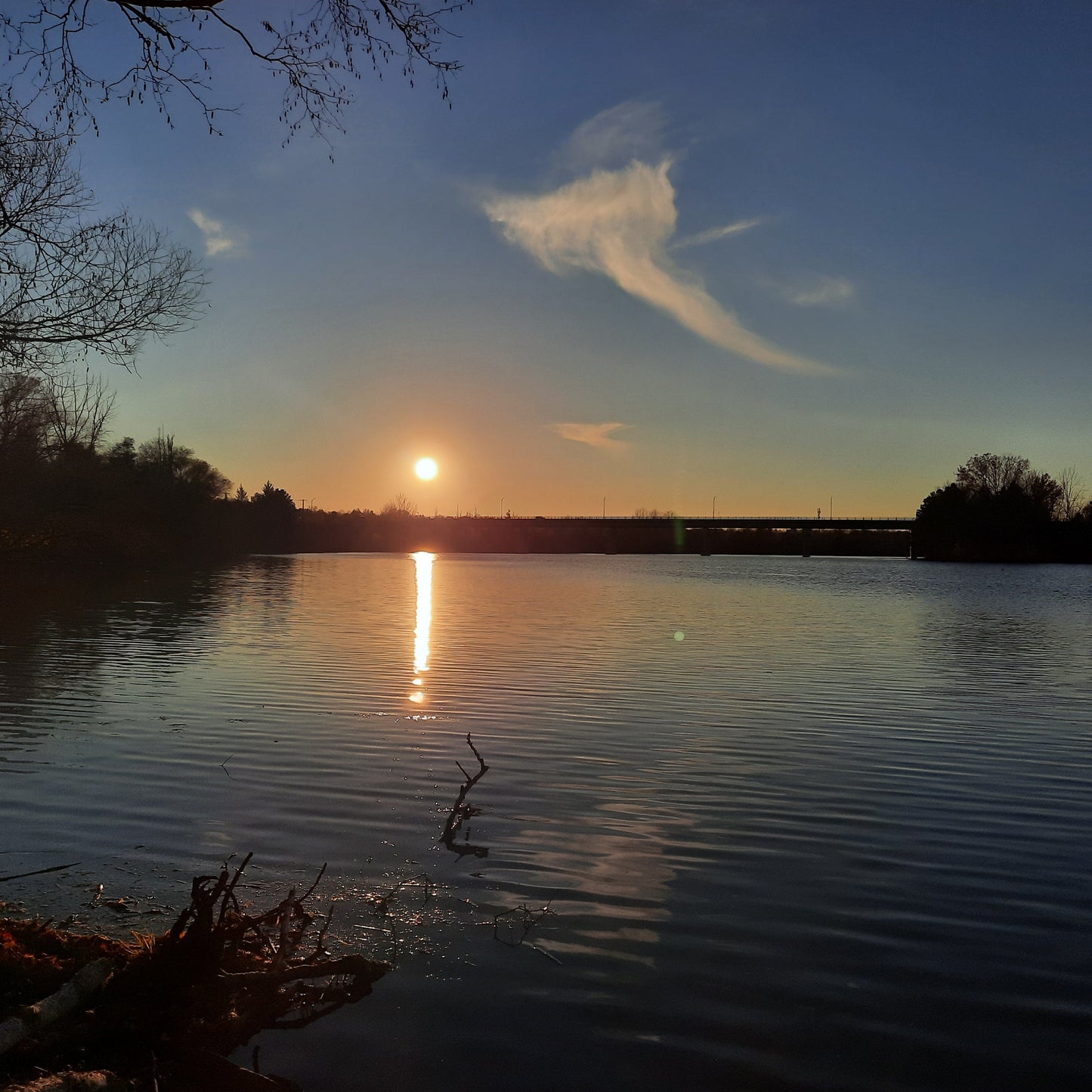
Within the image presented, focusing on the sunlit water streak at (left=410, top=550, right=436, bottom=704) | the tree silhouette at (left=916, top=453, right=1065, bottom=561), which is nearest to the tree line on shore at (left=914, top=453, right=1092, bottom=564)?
the tree silhouette at (left=916, top=453, right=1065, bottom=561)

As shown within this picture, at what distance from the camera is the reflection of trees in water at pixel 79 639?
1611 cm

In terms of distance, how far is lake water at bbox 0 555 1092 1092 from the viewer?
5.34 metres

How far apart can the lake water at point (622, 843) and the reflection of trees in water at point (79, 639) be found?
0.16 m

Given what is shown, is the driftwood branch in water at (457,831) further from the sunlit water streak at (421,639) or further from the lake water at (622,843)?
the sunlit water streak at (421,639)

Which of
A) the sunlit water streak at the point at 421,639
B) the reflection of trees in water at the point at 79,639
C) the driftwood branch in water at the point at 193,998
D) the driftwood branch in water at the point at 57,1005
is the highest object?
the driftwood branch in water at the point at 57,1005

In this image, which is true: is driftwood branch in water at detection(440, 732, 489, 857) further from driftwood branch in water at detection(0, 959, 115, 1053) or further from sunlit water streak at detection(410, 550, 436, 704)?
sunlit water streak at detection(410, 550, 436, 704)

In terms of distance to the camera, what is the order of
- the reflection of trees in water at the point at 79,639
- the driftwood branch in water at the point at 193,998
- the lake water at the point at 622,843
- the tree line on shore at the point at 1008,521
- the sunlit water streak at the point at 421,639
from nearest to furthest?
the driftwood branch in water at the point at 193,998
the lake water at the point at 622,843
the reflection of trees in water at the point at 79,639
the sunlit water streak at the point at 421,639
the tree line on shore at the point at 1008,521

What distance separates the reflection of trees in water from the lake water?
0.53 ft

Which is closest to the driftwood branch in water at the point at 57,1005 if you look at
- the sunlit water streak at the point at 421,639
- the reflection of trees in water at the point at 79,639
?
the reflection of trees in water at the point at 79,639

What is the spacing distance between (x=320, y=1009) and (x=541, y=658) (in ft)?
58.0

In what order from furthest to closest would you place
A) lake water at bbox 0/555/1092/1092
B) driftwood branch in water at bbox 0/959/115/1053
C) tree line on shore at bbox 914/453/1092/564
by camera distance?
tree line on shore at bbox 914/453/1092/564 → lake water at bbox 0/555/1092/1092 → driftwood branch in water at bbox 0/959/115/1053

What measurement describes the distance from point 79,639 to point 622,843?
863 inches

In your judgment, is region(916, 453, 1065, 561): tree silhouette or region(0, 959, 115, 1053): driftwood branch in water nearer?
region(0, 959, 115, 1053): driftwood branch in water

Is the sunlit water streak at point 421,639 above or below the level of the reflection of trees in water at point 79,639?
above
